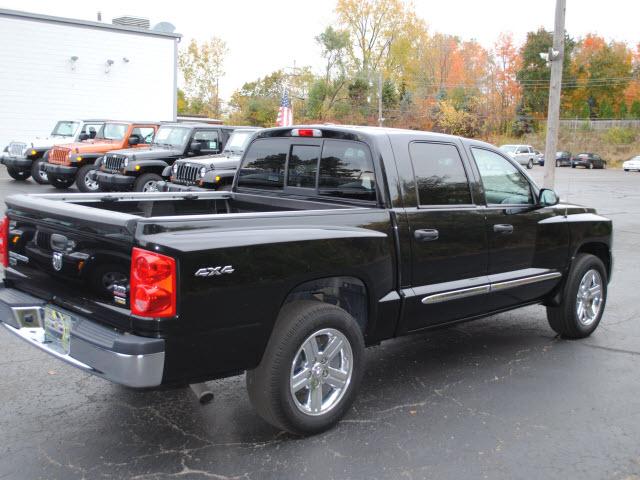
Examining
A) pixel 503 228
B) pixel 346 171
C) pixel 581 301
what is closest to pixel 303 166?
pixel 346 171

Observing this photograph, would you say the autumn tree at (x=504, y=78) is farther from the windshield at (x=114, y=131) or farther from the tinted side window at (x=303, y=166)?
the tinted side window at (x=303, y=166)

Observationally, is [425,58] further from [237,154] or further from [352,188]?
[352,188]

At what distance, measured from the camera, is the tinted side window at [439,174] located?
4.70 meters

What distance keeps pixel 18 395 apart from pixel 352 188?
269cm

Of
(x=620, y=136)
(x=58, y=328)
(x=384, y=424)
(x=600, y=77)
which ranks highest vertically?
(x=600, y=77)

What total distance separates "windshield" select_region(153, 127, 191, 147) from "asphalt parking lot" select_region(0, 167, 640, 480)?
10190 millimetres

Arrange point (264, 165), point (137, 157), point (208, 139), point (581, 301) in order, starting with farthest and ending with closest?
1. point (208, 139)
2. point (137, 157)
3. point (581, 301)
4. point (264, 165)

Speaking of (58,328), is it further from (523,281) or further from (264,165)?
(523,281)

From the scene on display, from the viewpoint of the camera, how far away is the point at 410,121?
59.2m

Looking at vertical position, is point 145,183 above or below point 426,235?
below

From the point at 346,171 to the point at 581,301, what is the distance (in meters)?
2.78

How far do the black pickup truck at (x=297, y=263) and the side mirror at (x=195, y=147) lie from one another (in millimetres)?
9566

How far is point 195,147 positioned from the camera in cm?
1491

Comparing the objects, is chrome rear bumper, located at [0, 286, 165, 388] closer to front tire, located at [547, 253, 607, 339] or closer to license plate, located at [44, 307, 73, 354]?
license plate, located at [44, 307, 73, 354]
